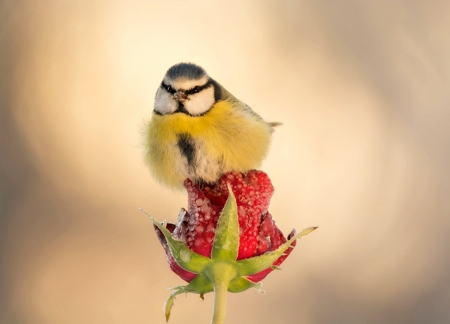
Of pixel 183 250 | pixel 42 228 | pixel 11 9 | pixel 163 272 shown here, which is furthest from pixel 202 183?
pixel 11 9

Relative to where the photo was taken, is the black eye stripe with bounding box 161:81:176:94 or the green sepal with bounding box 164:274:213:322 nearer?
the green sepal with bounding box 164:274:213:322

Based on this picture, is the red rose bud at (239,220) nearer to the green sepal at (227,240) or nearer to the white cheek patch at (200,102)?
the green sepal at (227,240)

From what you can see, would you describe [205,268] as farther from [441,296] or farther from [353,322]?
[441,296]

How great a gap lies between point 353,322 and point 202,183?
128 cm

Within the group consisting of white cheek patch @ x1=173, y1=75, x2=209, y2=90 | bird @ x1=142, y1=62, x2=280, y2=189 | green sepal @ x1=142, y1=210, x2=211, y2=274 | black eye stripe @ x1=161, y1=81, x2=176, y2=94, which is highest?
white cheek patch @ x1=173, y1=75, x2=209, y2=90

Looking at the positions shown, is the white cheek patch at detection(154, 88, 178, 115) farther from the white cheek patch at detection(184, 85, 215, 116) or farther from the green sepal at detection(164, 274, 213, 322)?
the green sepal at detection(164, 274, 213, 322)

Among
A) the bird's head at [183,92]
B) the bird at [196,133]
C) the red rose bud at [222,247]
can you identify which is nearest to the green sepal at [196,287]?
the red rose bud at [222,247]

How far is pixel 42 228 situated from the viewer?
6.02 feet

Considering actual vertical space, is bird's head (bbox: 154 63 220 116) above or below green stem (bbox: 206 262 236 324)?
above

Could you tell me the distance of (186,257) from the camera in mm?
518

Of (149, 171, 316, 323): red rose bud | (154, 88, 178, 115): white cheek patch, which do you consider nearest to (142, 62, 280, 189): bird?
(154, 88, 178, 115): white cheek patch

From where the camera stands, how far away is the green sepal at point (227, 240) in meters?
0.52

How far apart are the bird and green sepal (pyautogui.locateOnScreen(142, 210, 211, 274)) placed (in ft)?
0.55

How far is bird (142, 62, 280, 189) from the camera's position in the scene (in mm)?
718
